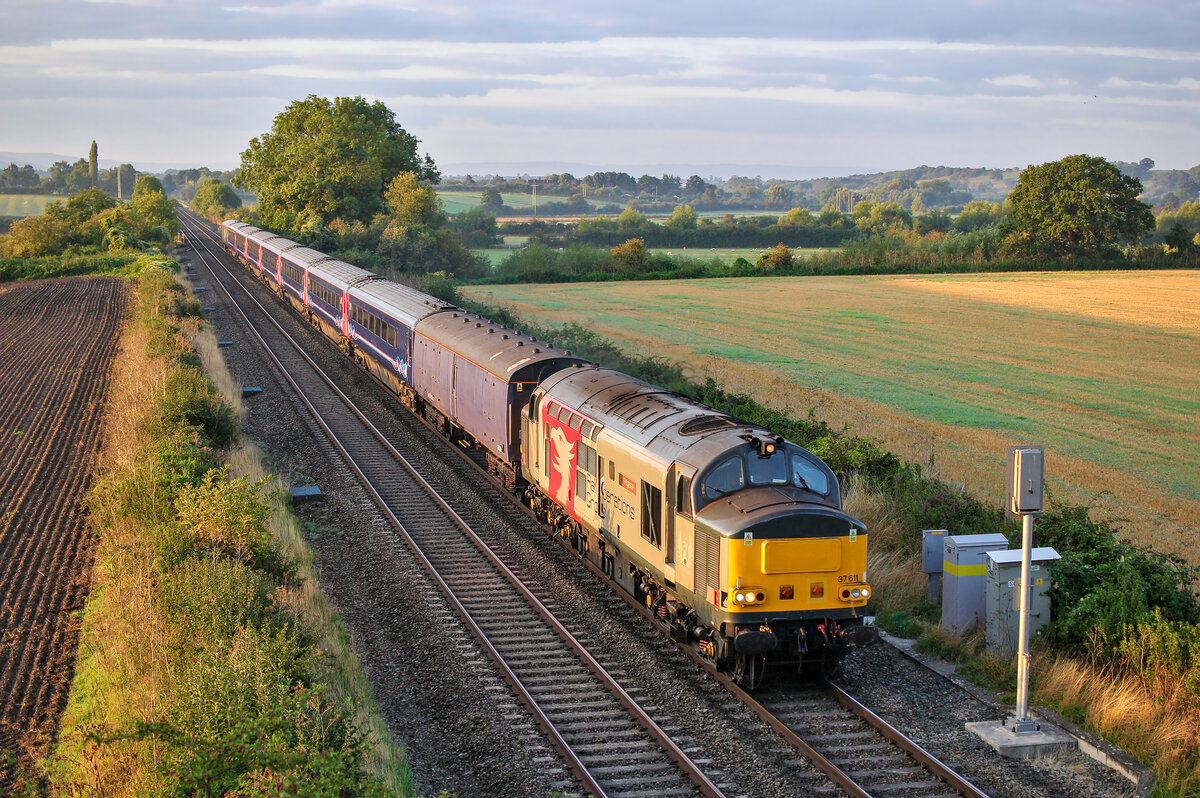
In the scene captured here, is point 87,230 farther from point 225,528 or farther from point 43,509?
point 225,528

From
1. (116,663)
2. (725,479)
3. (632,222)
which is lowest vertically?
(116,663)

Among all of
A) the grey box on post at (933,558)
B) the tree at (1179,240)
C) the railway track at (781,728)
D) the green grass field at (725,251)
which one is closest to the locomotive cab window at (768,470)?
the railway track at (781,728)

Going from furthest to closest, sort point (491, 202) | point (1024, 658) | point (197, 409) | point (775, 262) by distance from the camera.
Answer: point (491, 202)
point (775, 262)
point (197, 409)
point (1024, 658)

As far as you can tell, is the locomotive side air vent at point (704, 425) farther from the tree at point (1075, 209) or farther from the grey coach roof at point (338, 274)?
the tree at point (1075, 209)

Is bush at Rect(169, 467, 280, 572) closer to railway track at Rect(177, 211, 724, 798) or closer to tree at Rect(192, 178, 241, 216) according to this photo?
railway track at Rect(177, 211, 724, 798)

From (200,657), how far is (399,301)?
908 inches

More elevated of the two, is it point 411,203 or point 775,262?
point 411,203

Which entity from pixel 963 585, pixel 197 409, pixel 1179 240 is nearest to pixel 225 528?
pixel 197 409

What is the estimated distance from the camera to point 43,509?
1981 cm

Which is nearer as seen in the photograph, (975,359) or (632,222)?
(975,359)

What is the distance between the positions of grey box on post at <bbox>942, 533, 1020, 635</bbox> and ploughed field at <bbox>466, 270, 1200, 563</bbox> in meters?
6.07

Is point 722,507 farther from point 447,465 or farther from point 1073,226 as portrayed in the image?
point 1073,226

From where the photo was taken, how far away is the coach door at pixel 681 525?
12148 mm

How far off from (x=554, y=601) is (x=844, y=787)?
6704mm
